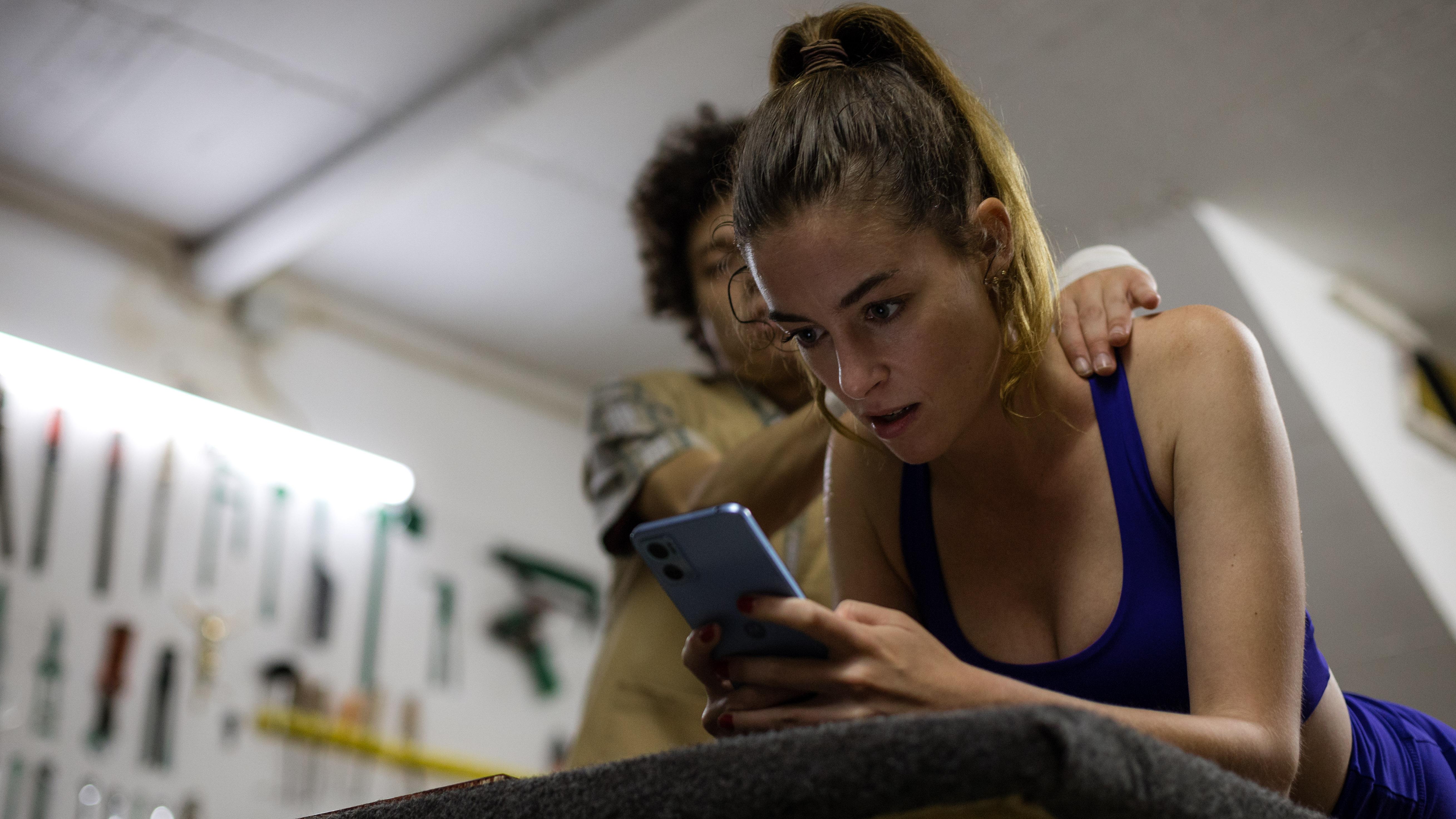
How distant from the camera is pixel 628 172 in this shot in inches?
120

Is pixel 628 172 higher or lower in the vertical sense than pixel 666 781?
higher

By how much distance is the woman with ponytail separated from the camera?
756 millimetres

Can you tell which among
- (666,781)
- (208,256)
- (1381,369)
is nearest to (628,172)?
(208,256)

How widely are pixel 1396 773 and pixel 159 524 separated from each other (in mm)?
2813

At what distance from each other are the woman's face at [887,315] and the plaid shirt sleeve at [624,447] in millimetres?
773

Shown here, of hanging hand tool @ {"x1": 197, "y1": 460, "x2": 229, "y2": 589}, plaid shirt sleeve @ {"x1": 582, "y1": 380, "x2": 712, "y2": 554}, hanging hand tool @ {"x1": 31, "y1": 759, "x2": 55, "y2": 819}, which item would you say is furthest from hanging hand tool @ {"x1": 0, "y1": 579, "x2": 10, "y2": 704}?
plaid shirt sleeve @ {"x1": 582, "y1": 380, "x2": 712, "y2": 554}

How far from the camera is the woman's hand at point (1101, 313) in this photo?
948 mm

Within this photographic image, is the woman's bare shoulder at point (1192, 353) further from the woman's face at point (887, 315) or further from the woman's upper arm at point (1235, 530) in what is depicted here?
the woman's face at point (887, 315)

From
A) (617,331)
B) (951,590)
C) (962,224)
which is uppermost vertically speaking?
(617,331)

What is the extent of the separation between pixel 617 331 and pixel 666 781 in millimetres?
3222

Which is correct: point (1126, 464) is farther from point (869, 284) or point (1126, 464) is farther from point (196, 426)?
point (196, 426)

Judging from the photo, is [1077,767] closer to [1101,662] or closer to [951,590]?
[1101,662]

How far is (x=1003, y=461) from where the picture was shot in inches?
39.9

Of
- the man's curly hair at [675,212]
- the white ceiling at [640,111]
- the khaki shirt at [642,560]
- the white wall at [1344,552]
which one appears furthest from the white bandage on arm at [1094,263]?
the white wall at [1344,552]
